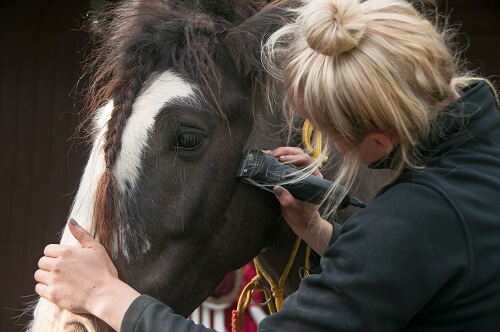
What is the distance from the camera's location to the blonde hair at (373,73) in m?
1.11

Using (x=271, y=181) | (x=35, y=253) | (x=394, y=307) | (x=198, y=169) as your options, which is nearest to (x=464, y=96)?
(x=394, y=307)

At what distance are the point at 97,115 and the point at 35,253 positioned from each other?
287 centimetres

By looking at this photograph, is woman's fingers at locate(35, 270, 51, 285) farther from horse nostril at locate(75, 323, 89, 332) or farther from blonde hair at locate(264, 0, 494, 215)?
blonde hair at locate(264, 0, 494, 215)

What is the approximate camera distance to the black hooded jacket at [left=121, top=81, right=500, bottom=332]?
107 cm

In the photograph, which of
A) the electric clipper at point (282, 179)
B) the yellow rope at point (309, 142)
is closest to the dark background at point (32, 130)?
the yellow rope at point (309, 142)

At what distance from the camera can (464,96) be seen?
1.21 m

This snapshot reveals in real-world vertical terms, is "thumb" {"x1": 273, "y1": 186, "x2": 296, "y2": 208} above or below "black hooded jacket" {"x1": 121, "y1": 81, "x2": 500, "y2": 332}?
below

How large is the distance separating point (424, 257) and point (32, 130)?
3737 mm

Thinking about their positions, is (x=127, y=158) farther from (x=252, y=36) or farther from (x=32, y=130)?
(x=32, y=130)

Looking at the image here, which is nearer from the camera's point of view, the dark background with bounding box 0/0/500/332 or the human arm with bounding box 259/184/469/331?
the human arm with bounding box 259/184/469/331

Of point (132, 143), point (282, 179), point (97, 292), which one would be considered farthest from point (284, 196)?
point (97, 292)

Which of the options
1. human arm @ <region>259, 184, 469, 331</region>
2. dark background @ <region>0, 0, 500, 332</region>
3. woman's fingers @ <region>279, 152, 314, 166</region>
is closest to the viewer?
human arm @ <region>259, 184, 469, 331</region>

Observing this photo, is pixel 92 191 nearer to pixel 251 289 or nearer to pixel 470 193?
pixel 251 289

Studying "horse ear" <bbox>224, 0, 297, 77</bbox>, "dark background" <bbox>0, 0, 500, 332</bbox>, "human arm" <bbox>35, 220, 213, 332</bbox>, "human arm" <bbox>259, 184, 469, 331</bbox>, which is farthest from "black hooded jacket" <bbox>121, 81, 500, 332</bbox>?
"dark background" <bbox>0, 0, 500, 332</bbox>
